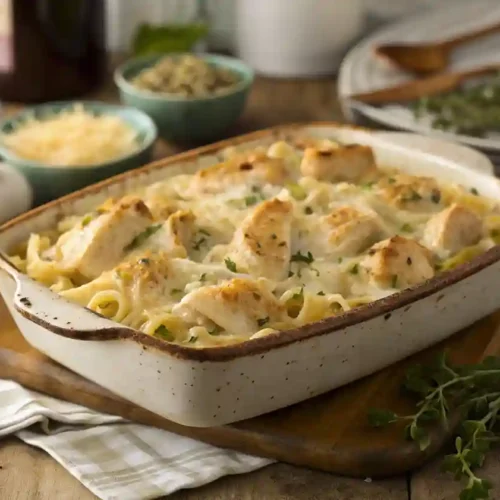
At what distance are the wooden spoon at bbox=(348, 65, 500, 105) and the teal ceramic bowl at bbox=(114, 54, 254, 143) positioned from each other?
315 mm

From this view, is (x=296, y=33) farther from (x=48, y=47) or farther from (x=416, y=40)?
(x=48, y=47)

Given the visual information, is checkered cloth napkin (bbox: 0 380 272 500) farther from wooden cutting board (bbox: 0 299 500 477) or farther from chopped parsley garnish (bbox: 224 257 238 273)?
chopped parsley garnish (bbox: 224 257 238 273)

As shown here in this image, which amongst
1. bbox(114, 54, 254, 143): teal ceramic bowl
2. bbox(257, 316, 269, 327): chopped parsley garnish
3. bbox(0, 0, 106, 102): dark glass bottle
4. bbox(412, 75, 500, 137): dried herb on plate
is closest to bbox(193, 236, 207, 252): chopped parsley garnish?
bbox(257, 316, 269, 327): chopped parsley garnish

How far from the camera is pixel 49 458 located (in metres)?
1.39

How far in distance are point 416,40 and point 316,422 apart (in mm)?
1806

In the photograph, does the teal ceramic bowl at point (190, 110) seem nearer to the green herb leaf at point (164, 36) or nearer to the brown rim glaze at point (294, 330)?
the green herb leaf at point (164, 36)

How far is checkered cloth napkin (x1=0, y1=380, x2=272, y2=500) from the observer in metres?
1.31

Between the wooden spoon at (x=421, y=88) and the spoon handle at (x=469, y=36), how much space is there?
15 centimetres

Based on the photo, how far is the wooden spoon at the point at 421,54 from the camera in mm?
2744

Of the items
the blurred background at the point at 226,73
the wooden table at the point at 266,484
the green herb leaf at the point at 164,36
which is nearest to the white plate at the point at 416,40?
the blurred background at the point at 226,73

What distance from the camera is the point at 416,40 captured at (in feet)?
9.55

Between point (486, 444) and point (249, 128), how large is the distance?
1.44 metres

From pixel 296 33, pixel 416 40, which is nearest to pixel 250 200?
pixel 296 33

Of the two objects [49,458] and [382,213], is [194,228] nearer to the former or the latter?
[382,213]
